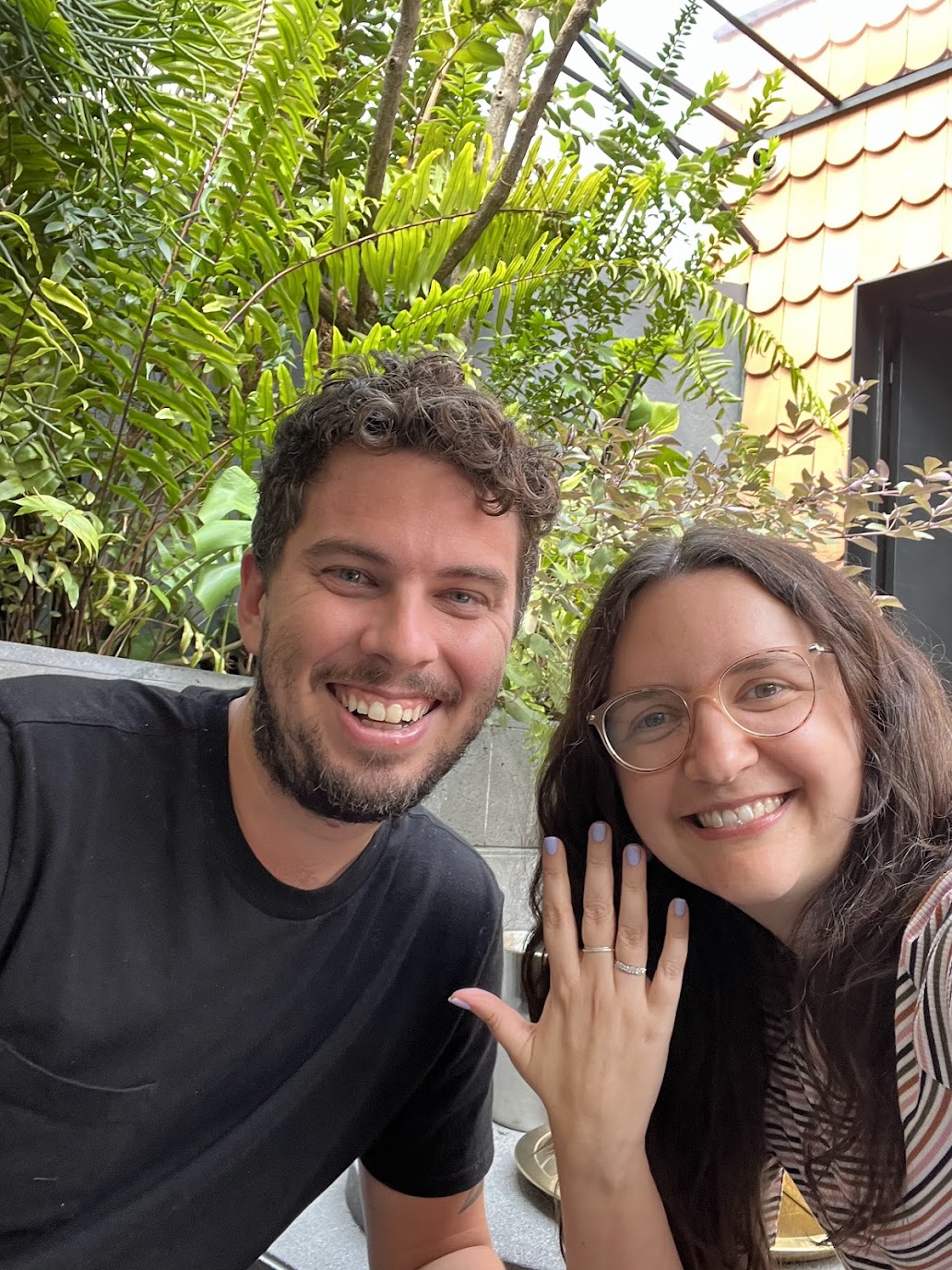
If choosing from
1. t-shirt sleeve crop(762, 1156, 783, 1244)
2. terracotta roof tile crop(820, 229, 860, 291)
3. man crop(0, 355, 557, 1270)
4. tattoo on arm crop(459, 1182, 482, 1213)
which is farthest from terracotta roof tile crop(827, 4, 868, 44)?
tattoo on arm crop(459, 1182, 482, 1213)

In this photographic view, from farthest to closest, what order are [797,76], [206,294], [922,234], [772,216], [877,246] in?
[772,216]
[797,76]
[877,246]
[922,234]
[206,294]

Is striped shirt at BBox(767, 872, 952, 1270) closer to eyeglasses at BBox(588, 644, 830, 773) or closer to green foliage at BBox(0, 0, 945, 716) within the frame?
eyeglasses at BBox(588, 644, 830, 773)

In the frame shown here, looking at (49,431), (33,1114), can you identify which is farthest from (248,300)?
(33,1114)

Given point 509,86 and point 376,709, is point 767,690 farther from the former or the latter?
point 509,86

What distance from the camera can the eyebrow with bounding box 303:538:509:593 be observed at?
1080 mm

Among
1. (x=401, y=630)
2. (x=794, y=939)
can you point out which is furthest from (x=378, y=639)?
(x=794, y=939)

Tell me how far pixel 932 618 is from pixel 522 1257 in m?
2.05

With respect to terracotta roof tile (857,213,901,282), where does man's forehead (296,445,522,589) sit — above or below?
below

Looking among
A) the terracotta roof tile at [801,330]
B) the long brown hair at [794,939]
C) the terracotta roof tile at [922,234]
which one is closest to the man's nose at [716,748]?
the long brown hair at [794,939]

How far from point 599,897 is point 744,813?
213mm

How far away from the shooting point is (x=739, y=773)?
37.8 inches

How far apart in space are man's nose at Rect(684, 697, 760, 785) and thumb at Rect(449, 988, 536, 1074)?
328 millimetres

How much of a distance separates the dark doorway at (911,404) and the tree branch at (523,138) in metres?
1.18

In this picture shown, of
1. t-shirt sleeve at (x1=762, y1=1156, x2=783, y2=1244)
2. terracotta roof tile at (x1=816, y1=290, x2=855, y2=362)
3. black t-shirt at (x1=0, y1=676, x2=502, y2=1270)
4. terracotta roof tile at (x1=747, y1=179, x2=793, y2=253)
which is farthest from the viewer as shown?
terracotta roof tile at (x1=747, y1=179, x2=793, y2=253)
